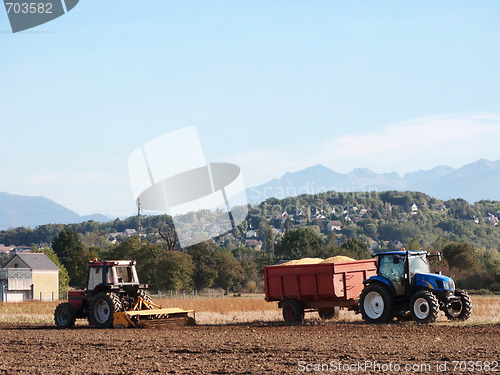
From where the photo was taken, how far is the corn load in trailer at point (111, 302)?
75.6 feet

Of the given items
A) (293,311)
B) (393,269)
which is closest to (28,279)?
(293,311)

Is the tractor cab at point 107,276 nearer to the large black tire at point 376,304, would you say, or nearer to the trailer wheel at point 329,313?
the trailer wheel at point 329,313

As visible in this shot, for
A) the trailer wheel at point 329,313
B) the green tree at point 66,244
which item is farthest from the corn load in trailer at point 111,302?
the green tree at point 66,244

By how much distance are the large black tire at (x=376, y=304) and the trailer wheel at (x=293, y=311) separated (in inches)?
89.7

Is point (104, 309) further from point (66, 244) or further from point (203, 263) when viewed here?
point (66, 244)

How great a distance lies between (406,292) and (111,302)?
967 cm

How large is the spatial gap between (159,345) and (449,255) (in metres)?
50.0

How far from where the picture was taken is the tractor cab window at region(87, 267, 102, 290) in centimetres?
2417

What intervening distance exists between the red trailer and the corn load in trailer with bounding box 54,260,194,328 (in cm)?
317

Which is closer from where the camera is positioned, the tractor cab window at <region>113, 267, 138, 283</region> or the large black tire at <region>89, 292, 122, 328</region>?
the large black tire at <region>89, 292, 122, 328</region>

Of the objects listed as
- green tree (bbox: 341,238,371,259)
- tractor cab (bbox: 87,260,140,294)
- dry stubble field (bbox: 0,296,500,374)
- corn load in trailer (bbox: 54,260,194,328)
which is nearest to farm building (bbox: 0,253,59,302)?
green tree (bbox: 341,238,371,259)

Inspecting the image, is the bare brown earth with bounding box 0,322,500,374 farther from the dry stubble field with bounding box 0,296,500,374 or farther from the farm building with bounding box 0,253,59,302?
the farm building with bounding box 0,253,59,302

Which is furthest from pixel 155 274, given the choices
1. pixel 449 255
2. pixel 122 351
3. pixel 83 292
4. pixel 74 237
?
pixel 74 237

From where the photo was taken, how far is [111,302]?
23.1 metres
